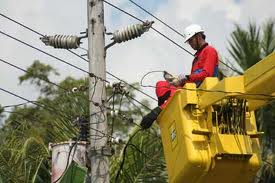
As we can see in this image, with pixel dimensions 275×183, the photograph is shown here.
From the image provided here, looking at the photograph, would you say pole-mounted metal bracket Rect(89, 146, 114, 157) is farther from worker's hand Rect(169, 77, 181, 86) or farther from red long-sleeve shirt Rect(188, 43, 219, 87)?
red long-sleeve shirt Rect(188, 43, 219, 87)

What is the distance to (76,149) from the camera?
750cm

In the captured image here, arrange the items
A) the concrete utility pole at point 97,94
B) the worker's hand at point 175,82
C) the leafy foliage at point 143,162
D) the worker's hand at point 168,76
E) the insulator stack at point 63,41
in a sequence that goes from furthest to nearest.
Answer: the leafy foliage at point 143,162 < the insulator stack at point 63,41 < the concrete utility pole at point 97,94 < the worker's hand at point 168,76 < the worker's hand at point 175,82

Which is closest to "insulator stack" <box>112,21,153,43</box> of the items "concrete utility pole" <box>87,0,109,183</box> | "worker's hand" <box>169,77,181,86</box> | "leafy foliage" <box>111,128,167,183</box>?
"concrete utility pole" <box>87,0,109,183</box>

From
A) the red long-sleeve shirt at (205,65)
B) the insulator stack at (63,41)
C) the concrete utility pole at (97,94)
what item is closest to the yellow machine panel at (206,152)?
the red long-sleeve shirt at (205,65)

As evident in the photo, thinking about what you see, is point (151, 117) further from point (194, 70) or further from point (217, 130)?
point (217, 130)

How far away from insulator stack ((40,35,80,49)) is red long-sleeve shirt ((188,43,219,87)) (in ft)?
5.48

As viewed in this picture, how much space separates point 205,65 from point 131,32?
1.44m

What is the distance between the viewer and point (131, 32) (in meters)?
7.73

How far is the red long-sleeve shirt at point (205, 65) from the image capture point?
21.3 ft

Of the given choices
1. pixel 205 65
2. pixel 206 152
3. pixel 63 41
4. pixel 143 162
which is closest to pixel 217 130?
pixel 206 152

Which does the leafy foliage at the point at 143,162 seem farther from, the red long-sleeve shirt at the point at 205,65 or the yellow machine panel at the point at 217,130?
the yellow machine panel at the point at 217,130

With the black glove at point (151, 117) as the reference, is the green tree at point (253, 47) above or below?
above

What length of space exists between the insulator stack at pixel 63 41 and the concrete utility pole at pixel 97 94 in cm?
18

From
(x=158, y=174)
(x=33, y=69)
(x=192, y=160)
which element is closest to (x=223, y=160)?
(x=192, y=160)
